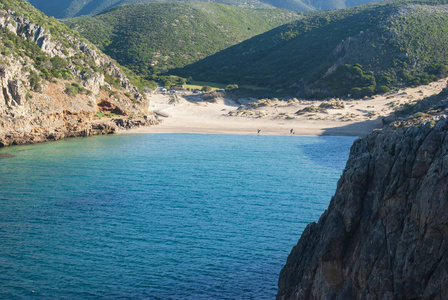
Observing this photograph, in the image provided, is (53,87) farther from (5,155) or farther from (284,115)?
(284,115)

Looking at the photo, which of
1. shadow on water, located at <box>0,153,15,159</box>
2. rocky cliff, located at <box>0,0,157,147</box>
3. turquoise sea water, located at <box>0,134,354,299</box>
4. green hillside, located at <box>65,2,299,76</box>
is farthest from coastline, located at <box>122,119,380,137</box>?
green hillside, located at <box>65,2,299,76</box>

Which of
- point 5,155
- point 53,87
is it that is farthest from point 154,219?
point 53,87

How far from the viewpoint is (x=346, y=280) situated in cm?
1010

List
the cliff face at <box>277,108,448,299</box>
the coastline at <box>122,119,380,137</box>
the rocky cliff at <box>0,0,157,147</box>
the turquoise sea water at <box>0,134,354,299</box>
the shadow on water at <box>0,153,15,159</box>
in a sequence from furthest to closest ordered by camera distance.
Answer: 1. the coastline at <box>122,119,380,137</box>
2. the rocky cliff at <box>0,0,157,147</box>
3. the shadow on water at <box>0,153,15,159</box>
4. the turquoise sea water at <box>0,134,354,299</box>
5. the cliff face at <box>277,108,448,299</box>

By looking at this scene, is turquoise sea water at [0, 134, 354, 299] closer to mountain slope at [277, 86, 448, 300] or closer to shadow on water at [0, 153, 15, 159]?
shadow on water at [0, 153, 15, 159]

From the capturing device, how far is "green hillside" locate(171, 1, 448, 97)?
72625mm

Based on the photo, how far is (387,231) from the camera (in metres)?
9.27

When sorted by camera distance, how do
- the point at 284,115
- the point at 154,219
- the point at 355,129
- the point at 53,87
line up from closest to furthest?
the point at 154,219 → the point at 53,87 → the point at 355,129 → the point at 284,115

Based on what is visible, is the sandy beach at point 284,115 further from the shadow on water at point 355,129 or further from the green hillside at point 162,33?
the green hillside at point 162,33

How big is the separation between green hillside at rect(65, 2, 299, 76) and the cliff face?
298 ft

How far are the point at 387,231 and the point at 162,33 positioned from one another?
369 feet

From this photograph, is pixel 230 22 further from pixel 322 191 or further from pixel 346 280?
pixel 346 280

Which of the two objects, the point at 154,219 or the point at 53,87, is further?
the point at 53,87

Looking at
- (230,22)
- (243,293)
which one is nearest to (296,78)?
(230,22)
